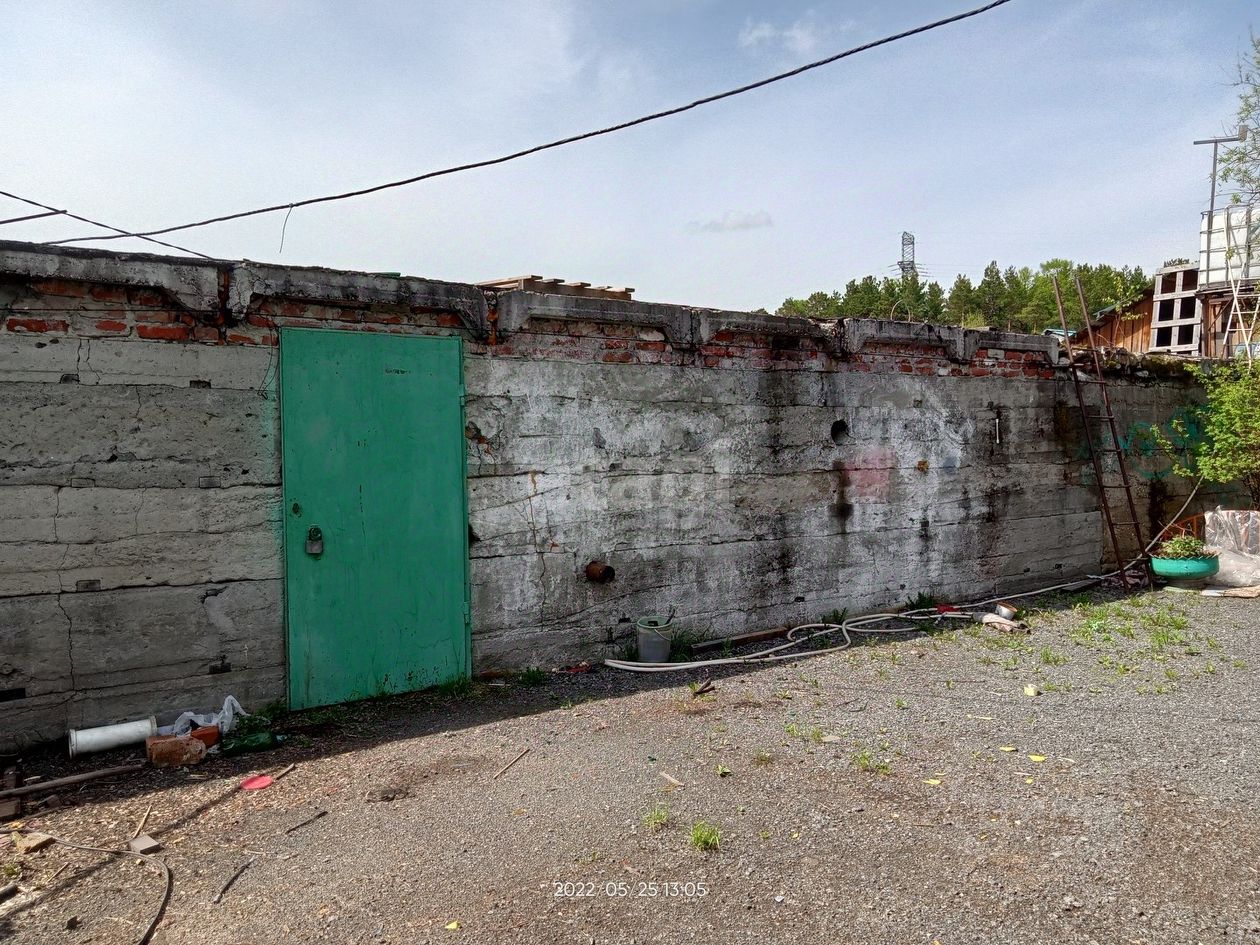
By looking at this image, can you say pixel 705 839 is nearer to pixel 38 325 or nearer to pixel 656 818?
pixel 656 818

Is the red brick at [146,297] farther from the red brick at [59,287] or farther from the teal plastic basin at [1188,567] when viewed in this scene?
the teal plastic basin at [1188,567]

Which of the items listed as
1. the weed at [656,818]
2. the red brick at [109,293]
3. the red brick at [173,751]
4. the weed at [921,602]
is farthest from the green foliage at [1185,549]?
the red brick at [109,293]

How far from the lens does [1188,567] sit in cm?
871

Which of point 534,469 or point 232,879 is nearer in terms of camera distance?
point 232,879

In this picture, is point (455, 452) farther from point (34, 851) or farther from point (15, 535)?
point (34, 851)

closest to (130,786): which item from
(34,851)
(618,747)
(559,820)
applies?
(34,851)

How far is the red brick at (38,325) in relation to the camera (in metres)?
4.38

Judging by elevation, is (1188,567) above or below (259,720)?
above

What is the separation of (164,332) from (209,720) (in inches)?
91.1

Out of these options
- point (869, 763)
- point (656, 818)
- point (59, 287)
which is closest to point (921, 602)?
point (869, 763)

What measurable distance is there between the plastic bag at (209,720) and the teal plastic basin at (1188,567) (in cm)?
914

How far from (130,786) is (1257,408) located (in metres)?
11.8

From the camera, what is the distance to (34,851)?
3.51 meters

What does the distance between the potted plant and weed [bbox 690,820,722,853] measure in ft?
24.9
